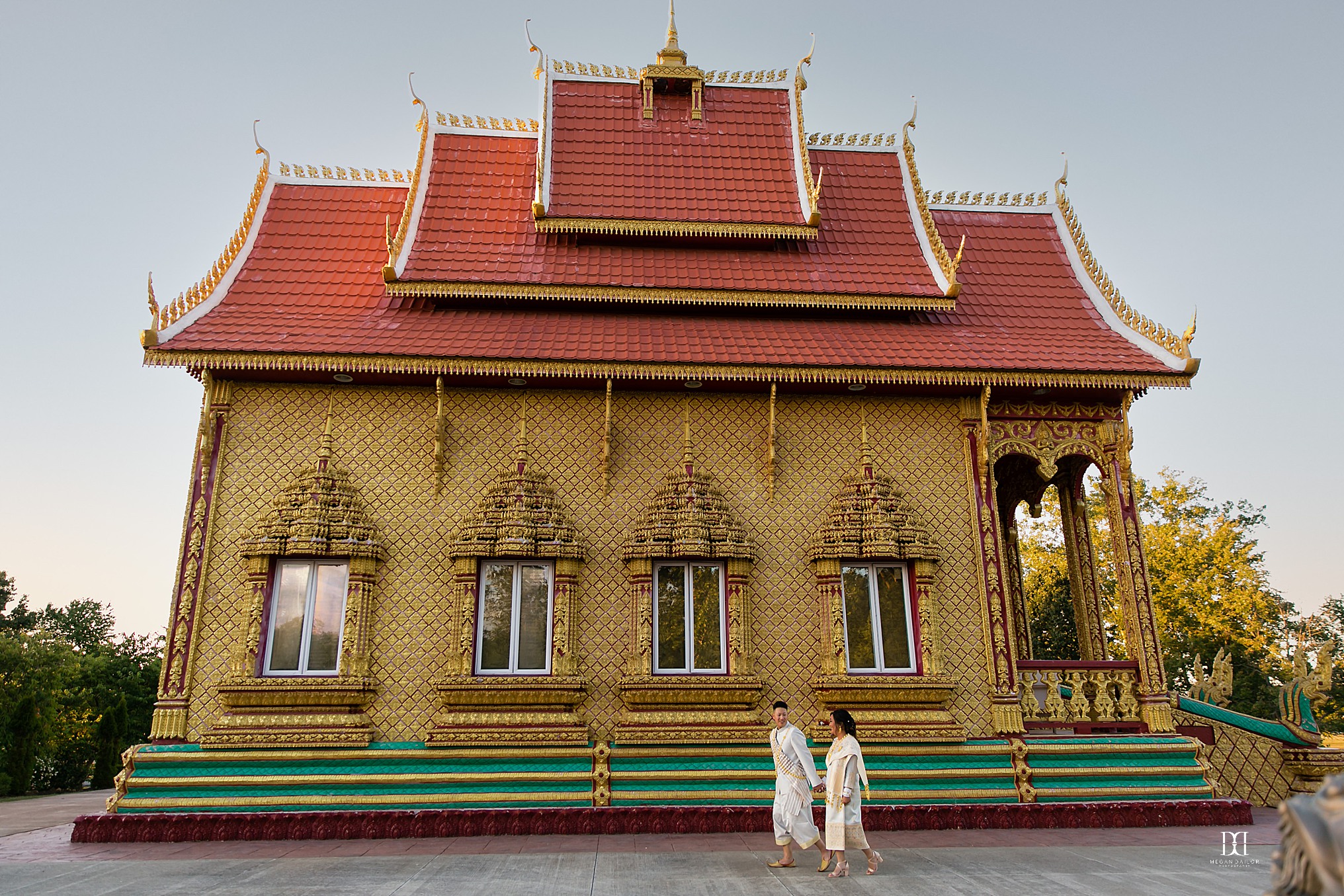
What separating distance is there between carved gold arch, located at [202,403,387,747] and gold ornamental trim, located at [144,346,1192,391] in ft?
3.61

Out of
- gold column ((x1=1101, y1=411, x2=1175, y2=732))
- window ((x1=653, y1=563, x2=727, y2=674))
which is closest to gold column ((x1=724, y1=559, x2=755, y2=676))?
window ((x1=653, y1=563, x2=727, y2=674))

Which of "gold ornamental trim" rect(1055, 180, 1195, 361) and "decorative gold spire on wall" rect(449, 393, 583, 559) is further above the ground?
"gold ornamental trim" rect(1055, 180, 1195, 361)

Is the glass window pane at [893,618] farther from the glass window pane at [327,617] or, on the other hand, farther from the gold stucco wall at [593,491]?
the glass window pane at [327,617]

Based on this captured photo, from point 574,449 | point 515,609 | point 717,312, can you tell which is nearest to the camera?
point 515,609

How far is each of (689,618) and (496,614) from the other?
222cm

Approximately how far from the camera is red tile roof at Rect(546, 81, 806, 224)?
36.6 ft

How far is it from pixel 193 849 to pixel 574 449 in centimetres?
555

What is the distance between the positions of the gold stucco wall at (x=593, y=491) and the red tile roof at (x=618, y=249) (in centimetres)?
164

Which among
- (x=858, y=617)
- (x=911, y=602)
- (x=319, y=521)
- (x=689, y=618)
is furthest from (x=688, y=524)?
(x=319, y=521)

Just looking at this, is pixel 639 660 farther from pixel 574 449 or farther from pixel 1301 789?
pixel 1301 789

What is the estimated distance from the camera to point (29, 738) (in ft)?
60.1

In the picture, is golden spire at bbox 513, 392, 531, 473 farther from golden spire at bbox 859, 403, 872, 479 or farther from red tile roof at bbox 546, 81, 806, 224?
golden spire at bbox 859, 403, 872, 479

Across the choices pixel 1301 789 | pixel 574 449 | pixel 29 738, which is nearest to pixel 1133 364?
pixel 1301 789

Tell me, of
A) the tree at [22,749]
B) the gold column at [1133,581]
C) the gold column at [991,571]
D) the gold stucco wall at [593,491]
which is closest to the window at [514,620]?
the gold stucco wall at [593,491]
